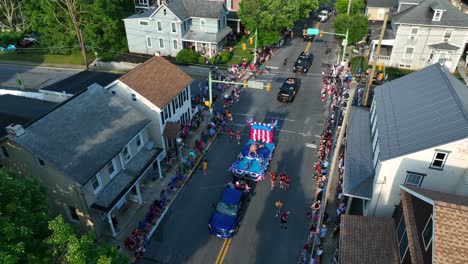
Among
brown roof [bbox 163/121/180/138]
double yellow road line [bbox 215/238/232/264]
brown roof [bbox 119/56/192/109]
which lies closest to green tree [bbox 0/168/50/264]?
double yellow road line [bbox 215/238/232/264]

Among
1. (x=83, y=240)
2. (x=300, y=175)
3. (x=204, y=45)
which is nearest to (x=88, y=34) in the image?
(x=204, y=45)

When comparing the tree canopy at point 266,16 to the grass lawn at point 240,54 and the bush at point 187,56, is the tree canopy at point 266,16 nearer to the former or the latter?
the grass lawn at point 240,54

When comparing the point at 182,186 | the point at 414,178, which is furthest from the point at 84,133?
the point at 414,178

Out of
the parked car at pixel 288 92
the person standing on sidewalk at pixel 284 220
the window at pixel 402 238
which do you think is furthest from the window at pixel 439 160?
the parked car at pixel 288 92

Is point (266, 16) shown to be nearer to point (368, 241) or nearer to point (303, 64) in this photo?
point (303, 64)

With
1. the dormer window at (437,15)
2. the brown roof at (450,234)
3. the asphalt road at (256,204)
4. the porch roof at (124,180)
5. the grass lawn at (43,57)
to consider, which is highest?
the dormer window at (437,15)

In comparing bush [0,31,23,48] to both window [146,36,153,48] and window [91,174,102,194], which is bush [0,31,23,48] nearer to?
window [146,36,153,48]
